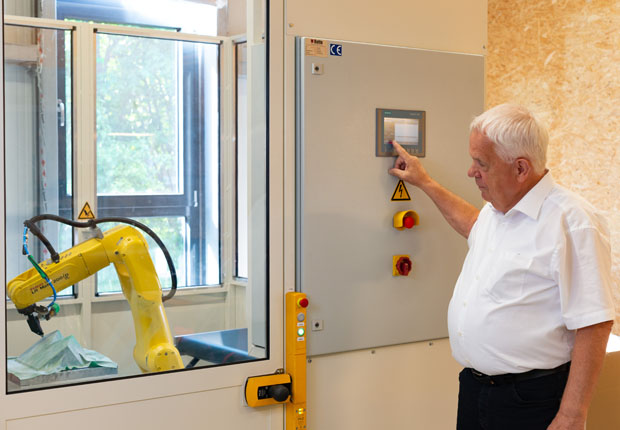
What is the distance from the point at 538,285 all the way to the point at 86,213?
1.20m

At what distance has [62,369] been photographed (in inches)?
69.3

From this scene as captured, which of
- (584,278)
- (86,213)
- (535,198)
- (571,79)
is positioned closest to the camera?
(584,278)

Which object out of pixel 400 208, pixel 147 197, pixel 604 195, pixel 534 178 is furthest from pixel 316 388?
pixel 604 195

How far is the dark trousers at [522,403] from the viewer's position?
169cm

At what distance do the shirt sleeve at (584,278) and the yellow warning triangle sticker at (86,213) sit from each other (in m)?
1.22

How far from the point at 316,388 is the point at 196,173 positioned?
0.76 metres

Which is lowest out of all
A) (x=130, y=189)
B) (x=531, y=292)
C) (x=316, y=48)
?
(x=531, y=292)

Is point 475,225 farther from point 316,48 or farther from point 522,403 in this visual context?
point 316,48

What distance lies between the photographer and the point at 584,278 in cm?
160

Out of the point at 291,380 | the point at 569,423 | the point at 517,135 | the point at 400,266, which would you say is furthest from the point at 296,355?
the point at 517,135

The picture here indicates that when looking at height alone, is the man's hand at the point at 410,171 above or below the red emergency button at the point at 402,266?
above

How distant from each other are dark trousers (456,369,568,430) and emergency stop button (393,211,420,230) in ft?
1.93

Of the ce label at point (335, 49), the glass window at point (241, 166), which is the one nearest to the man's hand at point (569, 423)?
the glass window at point (241, 166)

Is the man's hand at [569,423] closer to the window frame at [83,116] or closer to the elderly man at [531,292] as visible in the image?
the elderly man at [531,292]
